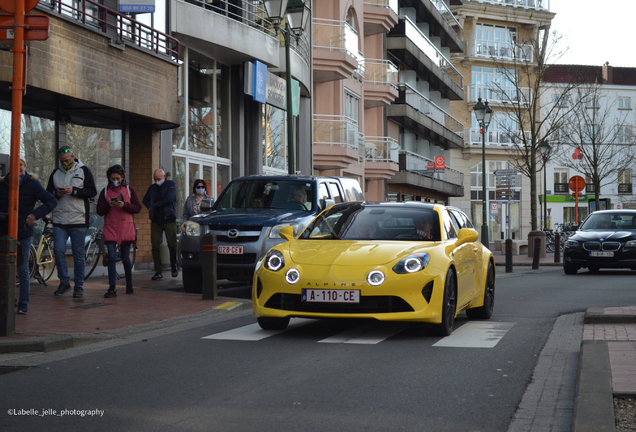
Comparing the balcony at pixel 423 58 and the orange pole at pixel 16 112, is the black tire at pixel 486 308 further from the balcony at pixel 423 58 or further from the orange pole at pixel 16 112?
the balcony at pixel 423 58

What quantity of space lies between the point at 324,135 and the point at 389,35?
17.1 metres

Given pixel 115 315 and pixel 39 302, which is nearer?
pixel 115 315

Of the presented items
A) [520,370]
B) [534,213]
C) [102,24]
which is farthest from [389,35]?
[520,370]

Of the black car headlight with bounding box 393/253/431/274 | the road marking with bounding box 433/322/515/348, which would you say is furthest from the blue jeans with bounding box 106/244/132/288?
the black car headlight with bounding box 393/253/431/274

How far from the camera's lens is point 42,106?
50.8 feet

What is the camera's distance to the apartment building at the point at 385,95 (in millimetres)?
32500

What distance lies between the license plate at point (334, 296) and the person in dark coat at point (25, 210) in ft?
11.4

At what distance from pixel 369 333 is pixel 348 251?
0.91 metres

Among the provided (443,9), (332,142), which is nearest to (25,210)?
(332,142)

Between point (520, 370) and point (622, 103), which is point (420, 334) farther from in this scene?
point (622, 103)

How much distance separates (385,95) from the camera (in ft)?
134

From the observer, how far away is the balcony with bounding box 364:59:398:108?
40562 millimetres

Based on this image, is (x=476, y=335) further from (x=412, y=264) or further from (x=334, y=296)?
(x=334, y=296)

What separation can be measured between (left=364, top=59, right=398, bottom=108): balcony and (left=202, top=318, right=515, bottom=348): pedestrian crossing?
31117 mm
